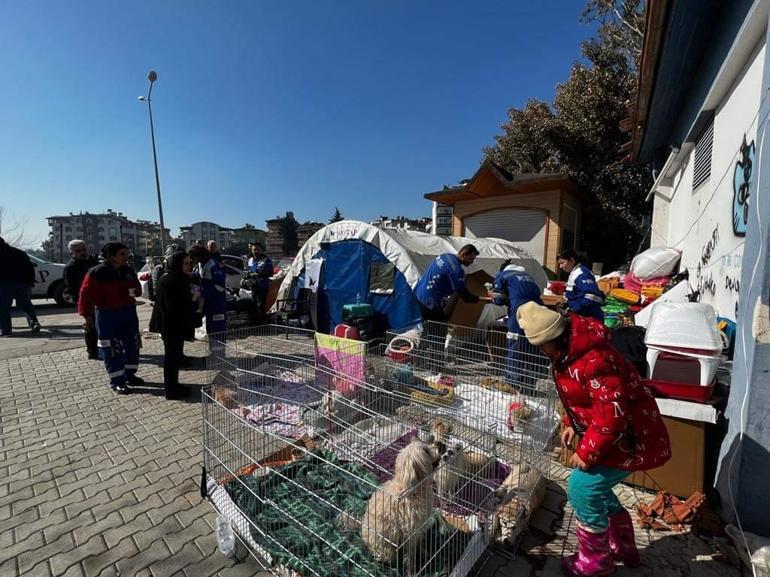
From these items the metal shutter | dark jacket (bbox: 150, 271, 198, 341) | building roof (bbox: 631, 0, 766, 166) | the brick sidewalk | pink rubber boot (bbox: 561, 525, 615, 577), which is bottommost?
the brick sidewalk

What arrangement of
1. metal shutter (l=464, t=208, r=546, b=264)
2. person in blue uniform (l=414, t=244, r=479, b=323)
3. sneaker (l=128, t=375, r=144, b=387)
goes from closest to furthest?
sneaker (l=128, t=375, r=144, b=387)
person in blue uniform (l=414, t=244, r=479, b=323)
metal shutter (l=464, t=208, r=546, b=264)

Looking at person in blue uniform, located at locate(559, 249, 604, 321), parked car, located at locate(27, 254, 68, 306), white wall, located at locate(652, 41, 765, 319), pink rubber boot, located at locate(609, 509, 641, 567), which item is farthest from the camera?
parked car, located at locate(27, 254, 68, 306)

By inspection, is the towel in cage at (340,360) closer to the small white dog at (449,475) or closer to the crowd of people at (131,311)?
the crowd of people at (131,311)

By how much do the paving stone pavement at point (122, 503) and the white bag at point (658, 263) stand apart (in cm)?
485

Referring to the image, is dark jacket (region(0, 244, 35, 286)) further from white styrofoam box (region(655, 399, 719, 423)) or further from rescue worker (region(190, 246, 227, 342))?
white styrofoam box (region(655, 399, 719, 423))

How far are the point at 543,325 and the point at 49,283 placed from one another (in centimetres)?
1577

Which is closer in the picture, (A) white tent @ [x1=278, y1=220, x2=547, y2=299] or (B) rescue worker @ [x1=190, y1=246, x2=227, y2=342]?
(B) rescue worker @ [x1=190, y1=246, x2=227, y2=342]

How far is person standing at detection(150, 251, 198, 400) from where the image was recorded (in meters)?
4.57

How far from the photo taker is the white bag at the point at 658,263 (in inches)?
247

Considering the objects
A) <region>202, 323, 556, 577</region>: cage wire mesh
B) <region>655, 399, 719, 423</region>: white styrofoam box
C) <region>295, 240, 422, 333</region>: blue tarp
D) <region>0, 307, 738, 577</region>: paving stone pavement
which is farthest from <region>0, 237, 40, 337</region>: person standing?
<region>655, 399, 719, 423</region>: white styrofoam box

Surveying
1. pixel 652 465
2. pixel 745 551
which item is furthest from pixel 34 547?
pixel 745 551

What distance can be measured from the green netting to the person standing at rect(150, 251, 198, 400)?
2641 mm

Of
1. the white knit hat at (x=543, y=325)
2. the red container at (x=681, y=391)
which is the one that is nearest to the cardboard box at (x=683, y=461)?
the red container at (x=681, y=391)

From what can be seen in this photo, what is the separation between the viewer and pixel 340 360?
426cm
